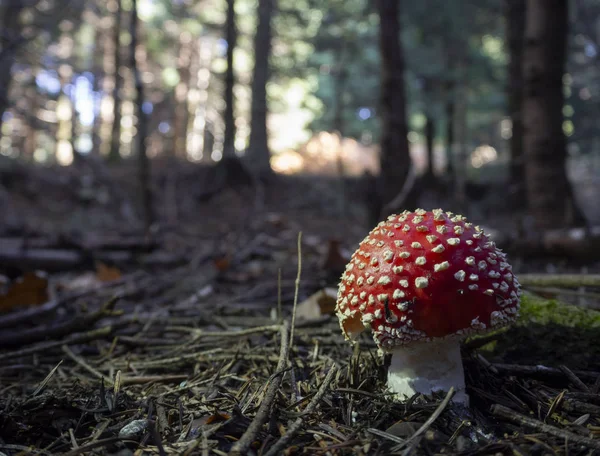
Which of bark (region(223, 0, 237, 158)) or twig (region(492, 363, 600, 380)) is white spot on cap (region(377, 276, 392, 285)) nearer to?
twig (region(492, 363, 600, 380))

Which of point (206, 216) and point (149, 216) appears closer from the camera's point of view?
point (149, 216)

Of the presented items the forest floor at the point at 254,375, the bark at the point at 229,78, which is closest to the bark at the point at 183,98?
the bark at the point at 229,78

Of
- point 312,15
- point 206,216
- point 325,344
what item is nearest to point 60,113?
point 312,15

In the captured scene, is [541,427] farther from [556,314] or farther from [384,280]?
[556,314]

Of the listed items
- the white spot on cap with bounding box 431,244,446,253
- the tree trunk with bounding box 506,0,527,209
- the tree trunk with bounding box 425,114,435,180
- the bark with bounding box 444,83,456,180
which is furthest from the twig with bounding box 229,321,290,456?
the bark with bounding box 444,83,456,180

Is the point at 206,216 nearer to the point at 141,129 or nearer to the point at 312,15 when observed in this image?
the point at 141,129

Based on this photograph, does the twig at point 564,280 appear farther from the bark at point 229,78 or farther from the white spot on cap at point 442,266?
the bark at point 229,78
